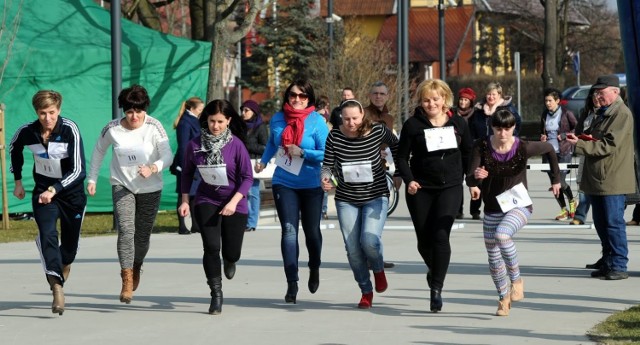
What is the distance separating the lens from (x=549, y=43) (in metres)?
47.7

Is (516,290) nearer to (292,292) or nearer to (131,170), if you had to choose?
(292,292)

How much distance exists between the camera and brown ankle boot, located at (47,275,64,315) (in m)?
10.0

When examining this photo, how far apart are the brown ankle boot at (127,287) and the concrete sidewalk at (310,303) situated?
72 millimetres

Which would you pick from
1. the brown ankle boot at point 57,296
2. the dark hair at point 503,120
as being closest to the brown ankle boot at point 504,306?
the dark hair at point 503,120

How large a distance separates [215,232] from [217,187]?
1.09ft

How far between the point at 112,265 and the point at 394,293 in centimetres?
378

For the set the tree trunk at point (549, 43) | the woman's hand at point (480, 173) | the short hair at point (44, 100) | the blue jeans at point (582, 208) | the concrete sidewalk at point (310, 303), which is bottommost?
the concrete sidewalk at point (310, 303)

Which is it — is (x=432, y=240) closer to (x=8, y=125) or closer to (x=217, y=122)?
(x=217, y=122)

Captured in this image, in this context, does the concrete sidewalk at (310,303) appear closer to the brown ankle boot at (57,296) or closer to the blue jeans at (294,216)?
the brown ankle boot at (57,296)

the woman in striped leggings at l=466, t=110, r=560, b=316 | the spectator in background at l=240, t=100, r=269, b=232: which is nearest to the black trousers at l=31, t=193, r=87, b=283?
the woman in striped leggings at l=466, t=110, r=560, b=316

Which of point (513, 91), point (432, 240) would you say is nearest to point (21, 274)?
point (432, 240)

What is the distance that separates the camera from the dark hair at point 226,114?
33.7 feet

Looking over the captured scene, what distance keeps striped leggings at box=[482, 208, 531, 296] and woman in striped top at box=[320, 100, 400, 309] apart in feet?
2.67

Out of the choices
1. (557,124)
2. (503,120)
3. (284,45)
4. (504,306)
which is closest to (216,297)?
(504,306)
